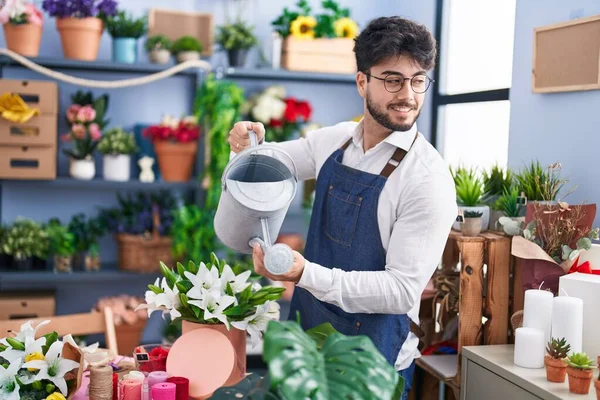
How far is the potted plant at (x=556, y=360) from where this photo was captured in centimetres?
183

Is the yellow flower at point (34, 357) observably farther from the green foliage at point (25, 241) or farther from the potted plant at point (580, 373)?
the green foliage at point (25, 241)

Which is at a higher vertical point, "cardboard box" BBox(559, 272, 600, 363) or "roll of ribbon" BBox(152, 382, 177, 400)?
"cardboard box" BBox(559, 272, 600, 363)

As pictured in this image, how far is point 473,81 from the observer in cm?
373

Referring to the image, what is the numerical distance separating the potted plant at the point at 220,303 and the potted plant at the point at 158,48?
232 cm

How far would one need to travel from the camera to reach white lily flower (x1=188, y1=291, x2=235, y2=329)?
176cm

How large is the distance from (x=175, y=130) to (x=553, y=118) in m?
2.07

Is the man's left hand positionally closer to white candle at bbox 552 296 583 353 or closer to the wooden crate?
white candle at bbox 552 296 583 353

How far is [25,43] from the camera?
3.73 m

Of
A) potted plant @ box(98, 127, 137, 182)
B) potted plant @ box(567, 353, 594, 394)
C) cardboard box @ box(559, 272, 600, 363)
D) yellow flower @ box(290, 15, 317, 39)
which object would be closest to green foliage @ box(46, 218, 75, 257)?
potted plant @ box(98, 127, 137, 182)

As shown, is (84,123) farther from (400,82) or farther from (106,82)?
(400,82)

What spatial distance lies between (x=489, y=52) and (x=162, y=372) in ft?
8.14

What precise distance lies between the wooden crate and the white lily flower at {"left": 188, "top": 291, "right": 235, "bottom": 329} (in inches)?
96.8

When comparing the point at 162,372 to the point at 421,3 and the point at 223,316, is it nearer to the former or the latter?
the point at 223,316

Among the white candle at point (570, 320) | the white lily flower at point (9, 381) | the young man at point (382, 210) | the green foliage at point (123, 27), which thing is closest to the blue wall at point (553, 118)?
the white candle at point (570, 320)
